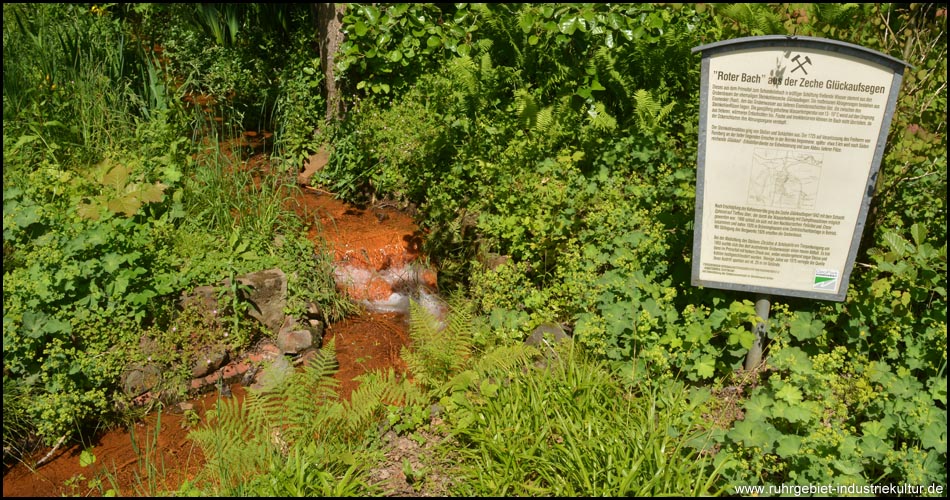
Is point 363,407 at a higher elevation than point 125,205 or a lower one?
lower

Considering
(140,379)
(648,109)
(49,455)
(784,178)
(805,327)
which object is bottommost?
(49,455)

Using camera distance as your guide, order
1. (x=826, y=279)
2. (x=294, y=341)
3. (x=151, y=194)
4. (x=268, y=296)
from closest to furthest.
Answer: (x=826, y=279)
(x=151, y=194)
(x=294, y=341)
(x=268, y=296)

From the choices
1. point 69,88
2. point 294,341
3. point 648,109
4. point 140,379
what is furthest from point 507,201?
point 69,88

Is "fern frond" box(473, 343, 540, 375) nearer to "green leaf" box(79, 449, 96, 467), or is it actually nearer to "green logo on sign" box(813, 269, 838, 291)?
"green logo on sign" box(813, 269, 838, 291)

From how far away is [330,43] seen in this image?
6652 mm

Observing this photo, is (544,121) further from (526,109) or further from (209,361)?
(209,361)

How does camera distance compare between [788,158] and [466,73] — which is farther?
Answer: [466,73]

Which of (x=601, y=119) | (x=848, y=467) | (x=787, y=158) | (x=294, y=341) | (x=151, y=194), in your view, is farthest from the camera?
(x=601, y=119)

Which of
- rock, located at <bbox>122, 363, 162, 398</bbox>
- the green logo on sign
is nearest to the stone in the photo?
rock, located at <bbox>122, 363, 162, 398</bbox>

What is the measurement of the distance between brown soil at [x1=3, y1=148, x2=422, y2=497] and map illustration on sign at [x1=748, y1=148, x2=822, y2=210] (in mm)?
2583

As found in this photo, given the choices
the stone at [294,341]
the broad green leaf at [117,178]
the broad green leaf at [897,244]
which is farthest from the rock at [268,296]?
the broad green leaf at [897,244]

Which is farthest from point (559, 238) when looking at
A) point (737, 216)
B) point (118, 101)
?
point (118, 101)

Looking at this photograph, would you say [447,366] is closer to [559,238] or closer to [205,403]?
[559,238]

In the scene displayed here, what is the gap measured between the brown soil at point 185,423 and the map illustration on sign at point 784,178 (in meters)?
2.58
